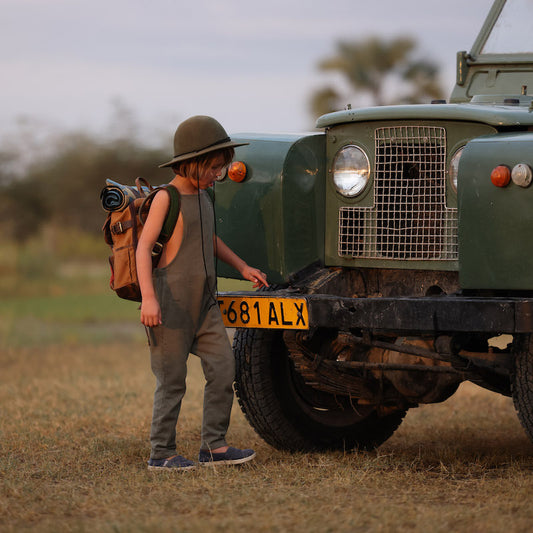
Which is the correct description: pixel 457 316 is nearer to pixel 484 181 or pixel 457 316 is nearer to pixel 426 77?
pixel 484 181

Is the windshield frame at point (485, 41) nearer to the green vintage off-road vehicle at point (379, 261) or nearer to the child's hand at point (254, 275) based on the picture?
the green vintage off-road vehicle at point (379, 261)

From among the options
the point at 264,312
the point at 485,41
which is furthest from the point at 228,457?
the point at 485,41

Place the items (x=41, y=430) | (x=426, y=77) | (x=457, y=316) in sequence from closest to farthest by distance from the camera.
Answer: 1. (x=457, y=316)
2. (x=41, y=430)
3. (x=426, y=77)

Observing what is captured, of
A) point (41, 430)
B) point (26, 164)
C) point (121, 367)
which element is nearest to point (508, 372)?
point (41, 430)

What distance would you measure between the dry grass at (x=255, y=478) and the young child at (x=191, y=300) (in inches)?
8.3

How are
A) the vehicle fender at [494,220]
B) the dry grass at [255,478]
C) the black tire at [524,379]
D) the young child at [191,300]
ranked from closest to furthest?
the dry grass at [255,478], the vehicle fender at [494,220], the black tire at [524,379], the young child at [191,300]

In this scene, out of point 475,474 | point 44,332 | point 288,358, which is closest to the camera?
point 475,474

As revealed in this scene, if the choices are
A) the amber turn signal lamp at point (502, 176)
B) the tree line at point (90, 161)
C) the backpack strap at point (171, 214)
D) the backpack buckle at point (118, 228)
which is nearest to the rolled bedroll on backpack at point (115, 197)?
the backpack buckle at point (118, 228)

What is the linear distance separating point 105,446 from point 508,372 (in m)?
2.33

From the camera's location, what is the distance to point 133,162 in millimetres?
30750

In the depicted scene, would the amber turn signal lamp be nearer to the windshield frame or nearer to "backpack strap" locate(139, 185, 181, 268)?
"backpack strap" locate(139, 185, 181, 268)

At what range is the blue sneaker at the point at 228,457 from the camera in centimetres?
489

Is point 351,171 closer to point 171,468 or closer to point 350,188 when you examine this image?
point 350,188

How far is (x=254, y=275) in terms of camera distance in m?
4.91
